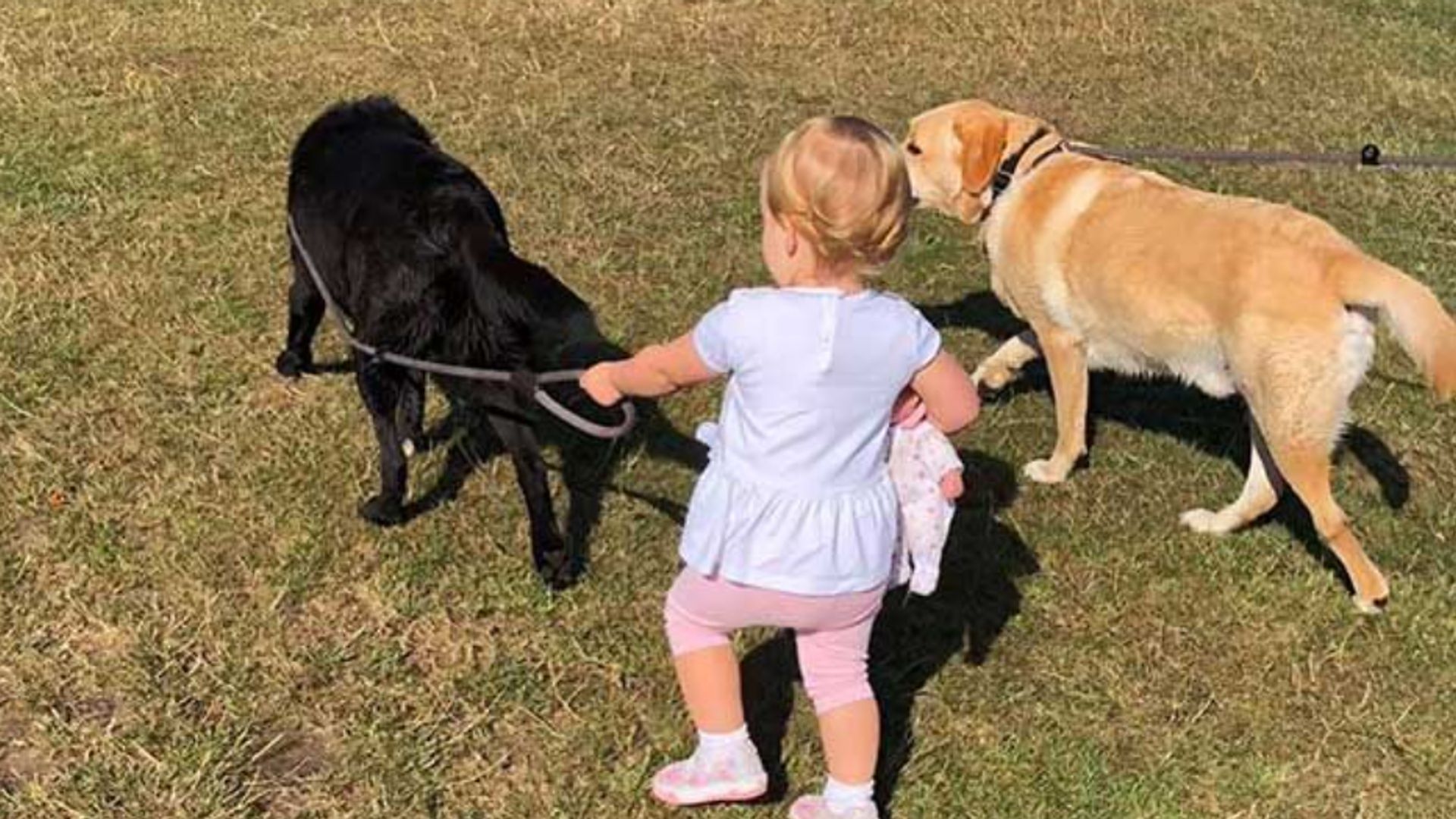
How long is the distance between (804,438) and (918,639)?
147cm

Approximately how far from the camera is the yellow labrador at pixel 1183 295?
425 cm

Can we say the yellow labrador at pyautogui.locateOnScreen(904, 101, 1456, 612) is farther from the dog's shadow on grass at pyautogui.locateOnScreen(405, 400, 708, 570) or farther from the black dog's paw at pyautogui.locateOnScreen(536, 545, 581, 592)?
the black dog's paw at pyautogui.locateOnScreen(536, 545, 581, 592)

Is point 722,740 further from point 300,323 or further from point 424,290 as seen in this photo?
point 300,323

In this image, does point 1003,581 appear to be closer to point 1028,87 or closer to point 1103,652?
point 1103,652

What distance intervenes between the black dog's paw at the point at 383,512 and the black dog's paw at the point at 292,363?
96 cm

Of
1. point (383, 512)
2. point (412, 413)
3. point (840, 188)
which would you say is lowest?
point (383, 512)

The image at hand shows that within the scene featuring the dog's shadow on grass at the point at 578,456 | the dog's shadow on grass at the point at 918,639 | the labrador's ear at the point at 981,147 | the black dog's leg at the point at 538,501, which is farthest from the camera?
the labrador's ear at the point at 981,147

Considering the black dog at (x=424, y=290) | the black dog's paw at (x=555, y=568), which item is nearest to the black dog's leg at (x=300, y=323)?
the black dog at (x=424, y=290)

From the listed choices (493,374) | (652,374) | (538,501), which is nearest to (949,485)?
(652,374)


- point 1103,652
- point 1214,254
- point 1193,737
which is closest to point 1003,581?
point 1103,652

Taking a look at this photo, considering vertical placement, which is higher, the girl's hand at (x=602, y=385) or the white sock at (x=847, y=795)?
the girl's hand at (x=602, y=385)

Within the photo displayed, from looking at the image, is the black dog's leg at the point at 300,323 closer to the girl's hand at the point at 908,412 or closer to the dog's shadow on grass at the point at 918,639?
the dog's shadow on grass at the point at 918,639

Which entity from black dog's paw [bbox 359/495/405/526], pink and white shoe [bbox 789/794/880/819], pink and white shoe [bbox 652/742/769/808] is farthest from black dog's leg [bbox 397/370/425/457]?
pink and white shoe [bbox 789/794/880/819]

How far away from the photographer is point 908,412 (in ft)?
10.7
